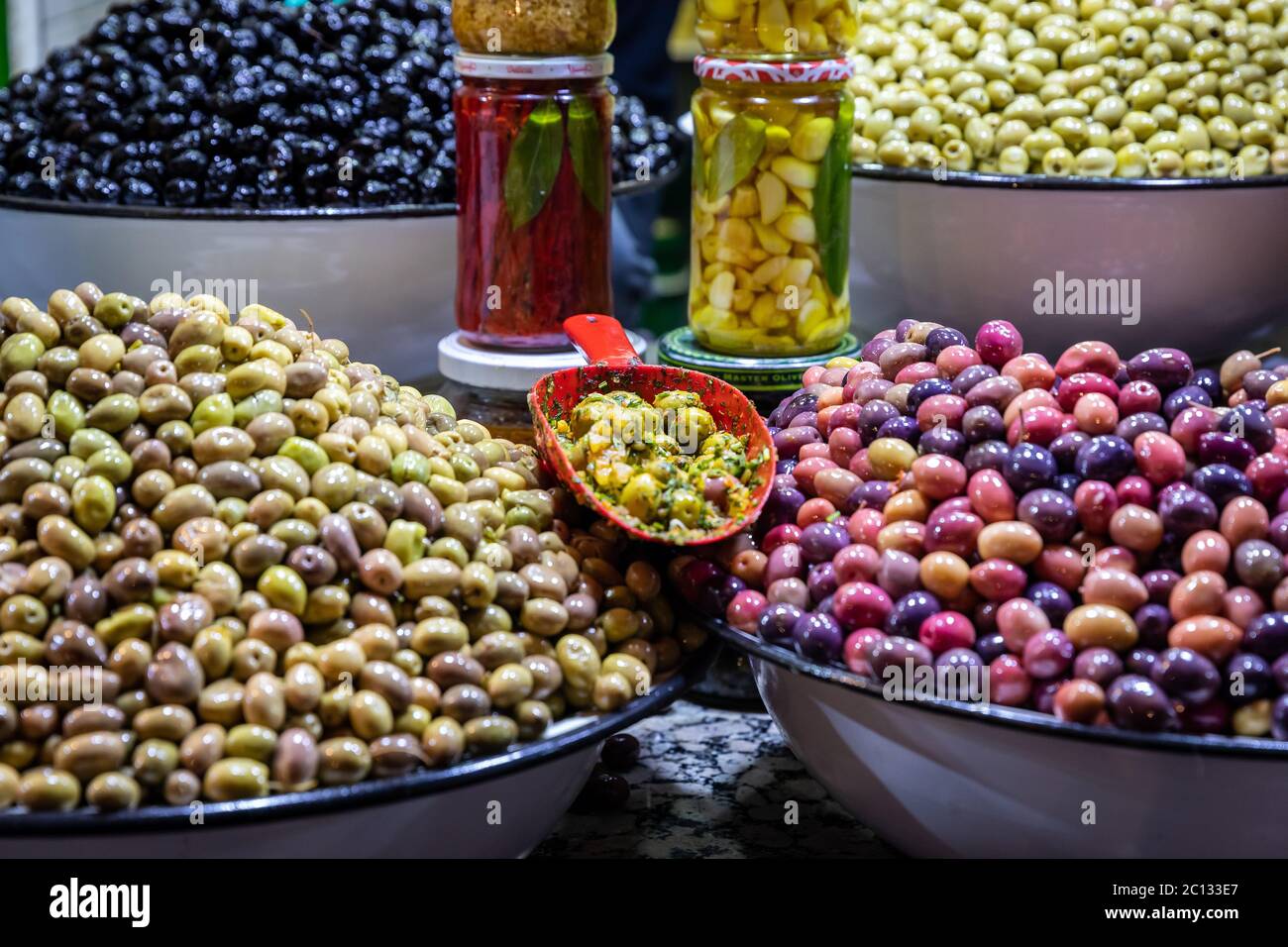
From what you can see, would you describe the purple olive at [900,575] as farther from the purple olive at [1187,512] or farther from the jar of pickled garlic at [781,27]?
the jar of pickled garlic at [781,27]

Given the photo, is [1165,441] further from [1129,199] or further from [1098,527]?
[1129,199]

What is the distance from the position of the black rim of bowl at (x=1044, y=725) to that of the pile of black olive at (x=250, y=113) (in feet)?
4.36

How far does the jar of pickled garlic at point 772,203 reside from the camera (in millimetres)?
1865

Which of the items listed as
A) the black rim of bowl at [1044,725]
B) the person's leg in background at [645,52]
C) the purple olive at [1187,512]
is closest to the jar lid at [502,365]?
the black rim of bowl at [1044,725]

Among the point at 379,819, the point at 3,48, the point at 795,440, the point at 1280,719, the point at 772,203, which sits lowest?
the point at 379,819

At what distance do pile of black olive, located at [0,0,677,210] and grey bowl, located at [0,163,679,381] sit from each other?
79 mm

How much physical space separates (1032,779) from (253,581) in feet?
2.26

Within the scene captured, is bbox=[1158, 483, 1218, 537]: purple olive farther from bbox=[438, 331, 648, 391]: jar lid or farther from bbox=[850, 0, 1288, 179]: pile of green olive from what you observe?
bbox=[850, 0, 1288, 179]: pile of green olive

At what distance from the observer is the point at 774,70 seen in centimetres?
184

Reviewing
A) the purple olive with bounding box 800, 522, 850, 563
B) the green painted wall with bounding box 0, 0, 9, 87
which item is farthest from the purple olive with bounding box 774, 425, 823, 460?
the green painted wall with bounding box 0, 0, 9, 87

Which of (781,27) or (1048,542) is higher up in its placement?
(781,27)

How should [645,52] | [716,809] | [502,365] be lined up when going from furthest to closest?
[645,52] < [502,365] < [716,809]

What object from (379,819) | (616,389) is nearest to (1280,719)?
(379,819)

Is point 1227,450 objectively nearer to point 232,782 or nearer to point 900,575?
point 900,575
